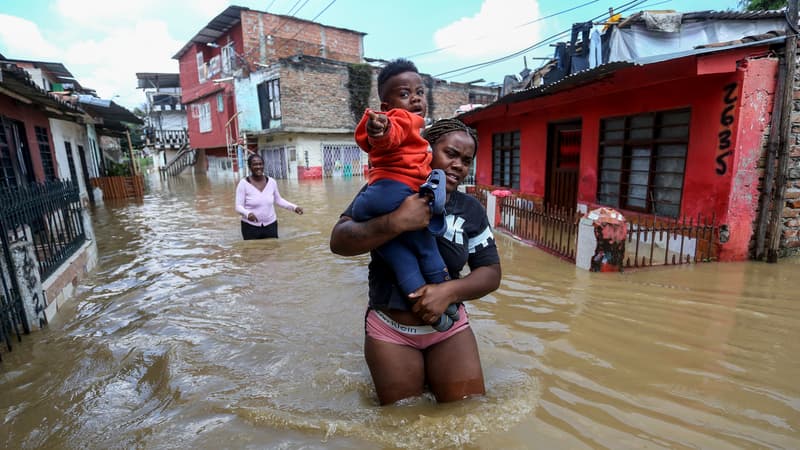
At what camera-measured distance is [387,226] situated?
5.67 ft

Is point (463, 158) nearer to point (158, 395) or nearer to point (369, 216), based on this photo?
point (369, 216)

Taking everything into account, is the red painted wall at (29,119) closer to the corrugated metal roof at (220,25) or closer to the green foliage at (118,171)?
the green foliage at (118,171)

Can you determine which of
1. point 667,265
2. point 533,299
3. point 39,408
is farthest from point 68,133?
point 667,265

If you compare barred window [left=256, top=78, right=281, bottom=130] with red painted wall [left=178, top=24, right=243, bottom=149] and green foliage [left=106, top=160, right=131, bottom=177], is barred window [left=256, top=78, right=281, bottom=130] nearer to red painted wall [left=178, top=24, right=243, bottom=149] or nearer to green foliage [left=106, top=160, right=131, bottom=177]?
red painted wall [left=178, top=24, right=243, bottom=149]

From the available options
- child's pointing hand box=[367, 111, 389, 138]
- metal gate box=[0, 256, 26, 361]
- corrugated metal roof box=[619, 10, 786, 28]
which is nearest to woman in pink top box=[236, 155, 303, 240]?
metal gate box=[0, 256, 26, 361]

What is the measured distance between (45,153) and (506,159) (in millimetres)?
13369

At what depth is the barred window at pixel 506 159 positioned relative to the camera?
11445mm

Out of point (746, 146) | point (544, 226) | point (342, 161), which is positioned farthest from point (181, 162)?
point (746, 146)

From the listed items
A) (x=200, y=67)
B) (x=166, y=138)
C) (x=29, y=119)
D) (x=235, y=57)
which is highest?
(x=200, y=67)

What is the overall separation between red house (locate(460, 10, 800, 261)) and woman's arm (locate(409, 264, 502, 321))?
16.6 feet

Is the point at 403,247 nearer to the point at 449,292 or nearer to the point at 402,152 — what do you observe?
the point at 449,292

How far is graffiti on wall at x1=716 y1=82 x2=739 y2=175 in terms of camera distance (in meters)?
5.65

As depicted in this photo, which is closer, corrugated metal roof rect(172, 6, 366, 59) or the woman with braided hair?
the woman with braided hair

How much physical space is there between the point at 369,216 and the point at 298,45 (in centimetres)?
3056
